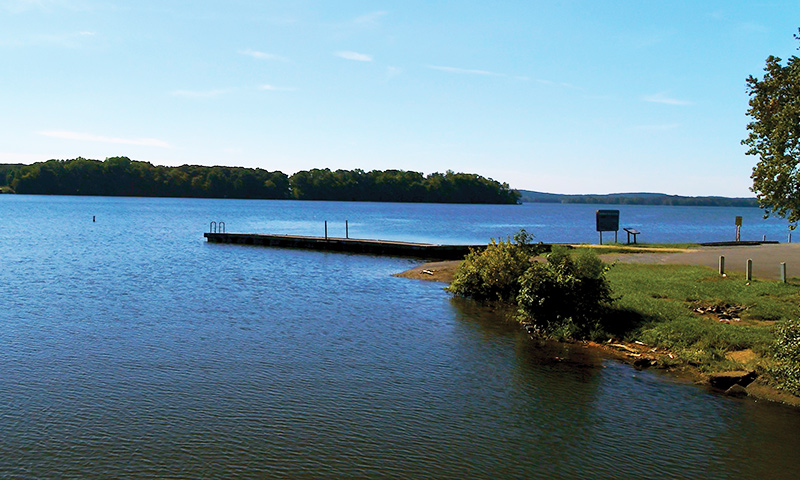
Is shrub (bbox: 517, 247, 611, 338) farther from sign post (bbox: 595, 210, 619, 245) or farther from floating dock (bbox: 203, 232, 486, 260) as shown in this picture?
sign post (bbox: 595, 210, 619, 245)

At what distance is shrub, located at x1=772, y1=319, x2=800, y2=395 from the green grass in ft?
2.11

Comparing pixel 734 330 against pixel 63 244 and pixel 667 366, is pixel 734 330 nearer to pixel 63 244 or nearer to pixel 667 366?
pixel 667 366

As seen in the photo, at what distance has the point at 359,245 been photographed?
5431 centimetres

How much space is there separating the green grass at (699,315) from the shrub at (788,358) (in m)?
0.64

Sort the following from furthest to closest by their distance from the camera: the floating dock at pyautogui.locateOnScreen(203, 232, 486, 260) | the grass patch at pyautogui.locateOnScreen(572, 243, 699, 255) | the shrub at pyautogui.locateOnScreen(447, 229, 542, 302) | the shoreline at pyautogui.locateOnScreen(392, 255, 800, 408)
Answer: the floating dock at pyautogui.locateOnScreen(203, 232, 486, 260) < the grass patch at pyautogui.locateOnScreen(572, 243, 699, 255) < the shrub at pyautogui.locateOnScreen(447, 229, 542, 302) < the shoreline at pyautogui.locateOnScreen(392, 255, 800, 408)

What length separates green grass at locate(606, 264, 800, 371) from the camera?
17859 mm

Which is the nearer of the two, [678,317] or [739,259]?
[678,317]

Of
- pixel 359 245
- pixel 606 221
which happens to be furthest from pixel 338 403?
pixel 359 245

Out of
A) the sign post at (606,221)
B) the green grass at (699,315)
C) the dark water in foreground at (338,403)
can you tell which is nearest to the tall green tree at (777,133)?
the green grass at (699,315)

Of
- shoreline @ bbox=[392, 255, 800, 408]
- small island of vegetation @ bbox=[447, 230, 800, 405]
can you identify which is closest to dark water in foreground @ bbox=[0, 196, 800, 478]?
shoreline @ bbox=[392, 255, 800, 408]

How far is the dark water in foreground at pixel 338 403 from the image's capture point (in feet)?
38.2

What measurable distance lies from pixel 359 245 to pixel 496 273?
26383 millimetres

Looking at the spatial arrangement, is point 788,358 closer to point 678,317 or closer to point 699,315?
point 678,317

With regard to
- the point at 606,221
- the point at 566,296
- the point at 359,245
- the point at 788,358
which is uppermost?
the point at 606,221
